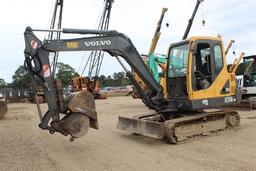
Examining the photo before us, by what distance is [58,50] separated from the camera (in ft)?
22.1

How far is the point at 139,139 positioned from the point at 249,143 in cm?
256

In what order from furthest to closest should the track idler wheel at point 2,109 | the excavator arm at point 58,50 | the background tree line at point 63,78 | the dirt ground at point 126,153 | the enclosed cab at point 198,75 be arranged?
the background tree line at point 63,78, the track idler wheel at point 2,109, the enclosed cab at point 198,75, the excavator arm at point 58,50, the dirt ground at point 126,153

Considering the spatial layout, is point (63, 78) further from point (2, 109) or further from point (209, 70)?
point (209, 70)

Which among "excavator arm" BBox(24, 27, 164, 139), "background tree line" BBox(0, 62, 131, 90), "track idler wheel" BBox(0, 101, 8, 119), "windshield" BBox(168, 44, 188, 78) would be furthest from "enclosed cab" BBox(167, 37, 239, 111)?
"background tree line" BBox(0, 62, 131, 90)

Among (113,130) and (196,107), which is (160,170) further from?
(113,130)

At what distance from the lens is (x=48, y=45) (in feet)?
21.8

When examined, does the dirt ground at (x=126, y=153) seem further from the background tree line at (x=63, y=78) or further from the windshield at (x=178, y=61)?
the background tree line at (x=63, y=78)

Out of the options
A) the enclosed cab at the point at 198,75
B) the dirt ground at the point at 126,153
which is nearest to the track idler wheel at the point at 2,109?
the dirt ground at the point at 126,153

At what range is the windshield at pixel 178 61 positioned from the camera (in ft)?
26.3

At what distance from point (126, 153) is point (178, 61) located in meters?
2.79

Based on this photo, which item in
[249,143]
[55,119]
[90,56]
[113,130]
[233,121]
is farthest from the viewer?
[90,56]

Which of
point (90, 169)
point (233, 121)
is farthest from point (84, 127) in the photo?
point (233, 121)

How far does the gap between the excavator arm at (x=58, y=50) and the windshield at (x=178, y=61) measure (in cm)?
83

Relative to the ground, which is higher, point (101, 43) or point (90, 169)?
point (101, 43)
